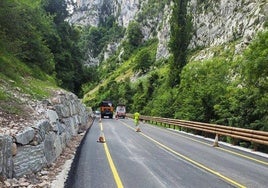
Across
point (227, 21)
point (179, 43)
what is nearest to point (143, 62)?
point (227, 21)

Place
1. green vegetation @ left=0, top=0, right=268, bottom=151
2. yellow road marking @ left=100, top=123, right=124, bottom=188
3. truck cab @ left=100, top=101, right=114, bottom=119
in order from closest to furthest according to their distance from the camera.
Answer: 1. yellow road marking @ left=100, top=123, right=124, bottom=188
2. green vegetation @ left=0, top=0, right=268, bottom=151
3. truck cab @ left=100, top=101, right=114, bottom=119

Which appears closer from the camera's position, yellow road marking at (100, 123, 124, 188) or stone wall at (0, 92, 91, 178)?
stone wall at (0, 92, 91, 178)

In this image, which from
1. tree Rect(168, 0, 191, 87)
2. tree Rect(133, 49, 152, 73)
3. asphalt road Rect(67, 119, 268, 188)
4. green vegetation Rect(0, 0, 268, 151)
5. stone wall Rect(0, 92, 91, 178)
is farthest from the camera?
→ tree Rect(133, 49, 152, 73)

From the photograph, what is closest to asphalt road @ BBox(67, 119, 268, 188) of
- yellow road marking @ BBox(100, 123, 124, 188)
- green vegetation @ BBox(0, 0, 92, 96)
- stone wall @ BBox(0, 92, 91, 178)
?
yellow road marking @ BBox(100, 123, 124, 188)

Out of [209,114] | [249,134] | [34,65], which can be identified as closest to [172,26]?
[209,114]

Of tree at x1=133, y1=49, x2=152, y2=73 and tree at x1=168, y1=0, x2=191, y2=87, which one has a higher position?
tree at x1=133, y1=49, x2=152, y2=73

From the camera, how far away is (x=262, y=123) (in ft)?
69.9

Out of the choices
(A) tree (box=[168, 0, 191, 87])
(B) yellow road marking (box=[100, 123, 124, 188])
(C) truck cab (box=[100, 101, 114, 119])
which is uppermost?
(A) tree (box=[168, 0, 191, 87])

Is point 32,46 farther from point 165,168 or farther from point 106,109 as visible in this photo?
point 106,109

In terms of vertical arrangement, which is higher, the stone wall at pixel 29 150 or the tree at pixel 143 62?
the tree at pixel 143 62

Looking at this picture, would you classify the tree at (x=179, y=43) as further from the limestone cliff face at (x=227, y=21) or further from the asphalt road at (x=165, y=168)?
the asphalt road at (x=165, y=168)

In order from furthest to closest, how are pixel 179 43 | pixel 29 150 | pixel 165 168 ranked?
pixel 179 43, pixel 165 168, pixel 29 150

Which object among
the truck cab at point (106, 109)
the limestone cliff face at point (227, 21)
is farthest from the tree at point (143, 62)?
the truck cab at point (106, 109)

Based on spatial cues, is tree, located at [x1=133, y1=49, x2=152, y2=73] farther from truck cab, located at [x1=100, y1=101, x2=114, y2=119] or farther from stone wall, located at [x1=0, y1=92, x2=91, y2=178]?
stone wall, located at [x1=0, y1=92, x2=91, y2=178]
